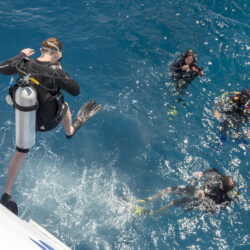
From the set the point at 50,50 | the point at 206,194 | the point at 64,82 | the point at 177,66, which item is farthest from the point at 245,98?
the point at 50,50

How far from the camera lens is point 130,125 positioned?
7539mm

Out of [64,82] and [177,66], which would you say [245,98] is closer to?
[177,66]

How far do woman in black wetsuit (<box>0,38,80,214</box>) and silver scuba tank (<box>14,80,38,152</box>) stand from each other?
0.20m

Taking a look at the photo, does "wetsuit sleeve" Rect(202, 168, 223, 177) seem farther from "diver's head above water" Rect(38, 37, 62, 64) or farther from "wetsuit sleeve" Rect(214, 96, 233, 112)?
"diver's head above water" Rect(38, 37, 62, 64)

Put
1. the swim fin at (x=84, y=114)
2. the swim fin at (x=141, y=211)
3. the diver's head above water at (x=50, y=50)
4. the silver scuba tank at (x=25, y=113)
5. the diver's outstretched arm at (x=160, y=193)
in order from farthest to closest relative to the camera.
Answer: the diver's outstretched arm at (x=160, y=193) → the swim fin at (x=84, y=114) → the swim fin at (x=141, y=211) → the diver's head above water at (x=50, y=50) → the silver scuba tank at (x=25, y=113)

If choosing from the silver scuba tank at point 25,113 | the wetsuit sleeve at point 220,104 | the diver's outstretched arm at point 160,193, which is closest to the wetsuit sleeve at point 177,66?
the wetsuit sleeve at point 220,104

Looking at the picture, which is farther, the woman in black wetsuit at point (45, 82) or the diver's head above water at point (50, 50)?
the diver's head above water at point (50, 50)

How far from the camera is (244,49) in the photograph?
31.0 ft

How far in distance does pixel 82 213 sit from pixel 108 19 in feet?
21.5

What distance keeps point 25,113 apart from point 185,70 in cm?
510

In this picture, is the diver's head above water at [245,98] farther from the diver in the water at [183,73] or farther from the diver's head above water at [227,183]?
the diver's head above water at [227,183]

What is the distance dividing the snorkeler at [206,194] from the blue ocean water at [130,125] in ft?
0.63

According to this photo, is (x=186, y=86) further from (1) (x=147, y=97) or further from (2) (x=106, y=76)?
(2) (x=106, y=76)

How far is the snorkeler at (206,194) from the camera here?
6.04 metres
